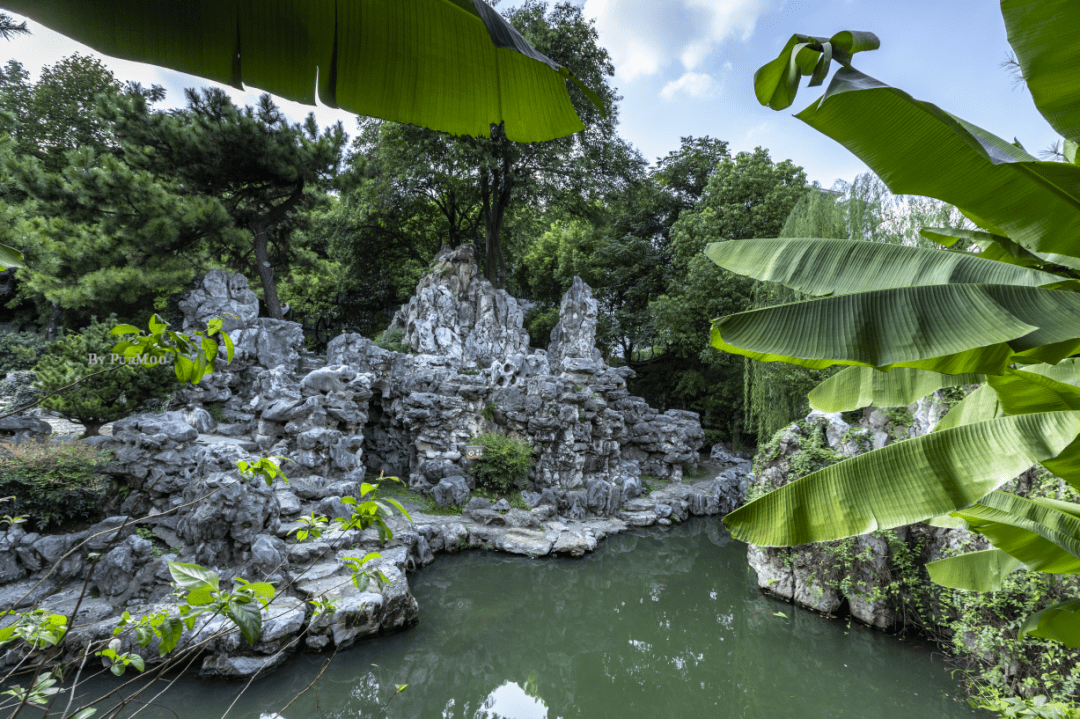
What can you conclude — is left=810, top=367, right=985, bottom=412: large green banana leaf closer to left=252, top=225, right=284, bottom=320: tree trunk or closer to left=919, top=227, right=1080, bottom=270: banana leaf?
left=919, top=227, right=1080, bottom=270: banana leaf

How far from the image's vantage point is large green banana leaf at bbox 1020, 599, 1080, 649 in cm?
185

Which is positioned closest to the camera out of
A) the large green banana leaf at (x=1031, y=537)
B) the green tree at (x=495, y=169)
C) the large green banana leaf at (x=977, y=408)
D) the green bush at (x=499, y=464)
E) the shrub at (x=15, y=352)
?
the large green banana leaf at (x=1031, y=537)

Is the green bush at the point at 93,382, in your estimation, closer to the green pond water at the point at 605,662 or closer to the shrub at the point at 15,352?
the shrub at the point at 15,352

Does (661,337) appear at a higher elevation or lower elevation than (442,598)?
higher

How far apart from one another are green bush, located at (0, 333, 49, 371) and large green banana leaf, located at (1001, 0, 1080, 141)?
12.5m

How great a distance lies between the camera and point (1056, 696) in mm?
2961

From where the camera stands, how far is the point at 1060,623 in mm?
1866

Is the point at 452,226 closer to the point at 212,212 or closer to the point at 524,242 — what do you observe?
the point at 524,242

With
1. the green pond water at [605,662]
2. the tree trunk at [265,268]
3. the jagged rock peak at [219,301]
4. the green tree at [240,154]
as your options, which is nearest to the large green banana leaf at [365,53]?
the green pond water at [605,662]

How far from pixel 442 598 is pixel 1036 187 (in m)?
6.85

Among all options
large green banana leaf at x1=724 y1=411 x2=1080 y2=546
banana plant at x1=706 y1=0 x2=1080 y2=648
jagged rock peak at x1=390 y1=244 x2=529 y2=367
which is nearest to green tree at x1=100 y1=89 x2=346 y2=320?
jagged rock peak at x1=390 y1=244 x2=529 y2=367

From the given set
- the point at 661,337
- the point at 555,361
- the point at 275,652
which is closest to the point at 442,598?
the point at 275,652

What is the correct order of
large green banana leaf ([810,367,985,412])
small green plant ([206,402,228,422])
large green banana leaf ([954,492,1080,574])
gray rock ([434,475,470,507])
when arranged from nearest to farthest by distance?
large green banana leaf ([954,492,1080,574])
large green banana leaf ([810,367,985,412])
small green plant ([206,402,228,422])
gray rock ([434,475,470,507])

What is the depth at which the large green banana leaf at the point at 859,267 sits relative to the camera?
61.2 inches
